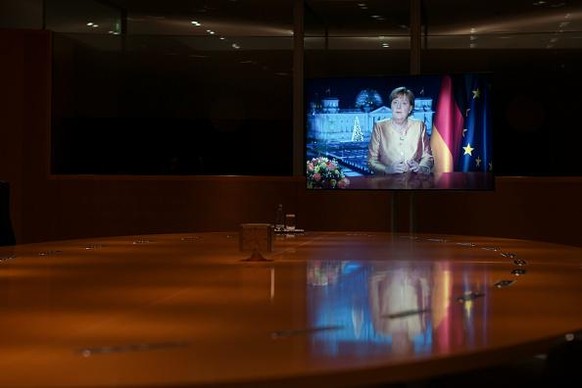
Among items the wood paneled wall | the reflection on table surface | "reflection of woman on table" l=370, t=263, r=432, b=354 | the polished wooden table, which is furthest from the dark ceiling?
"reflection of woman on table" l=370, t=263, r=432, b=354

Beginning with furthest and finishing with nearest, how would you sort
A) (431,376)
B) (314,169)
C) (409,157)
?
1. (314,169)
2. (409,157)
3. (431,376)

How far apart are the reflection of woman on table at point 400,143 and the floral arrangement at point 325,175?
1.02 feet

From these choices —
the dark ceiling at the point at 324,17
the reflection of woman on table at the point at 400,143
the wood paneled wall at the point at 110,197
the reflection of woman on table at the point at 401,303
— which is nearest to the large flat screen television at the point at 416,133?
the reflection of woman on table at the point at 400,143

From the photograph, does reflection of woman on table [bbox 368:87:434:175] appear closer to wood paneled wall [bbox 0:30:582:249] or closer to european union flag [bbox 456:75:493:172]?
european union flag [bbox 456:75:493:172]

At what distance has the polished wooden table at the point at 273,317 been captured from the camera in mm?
1458

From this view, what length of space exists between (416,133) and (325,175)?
0.93m

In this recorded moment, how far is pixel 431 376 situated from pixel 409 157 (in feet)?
19.1

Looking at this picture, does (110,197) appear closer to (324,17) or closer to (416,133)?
(324,17)

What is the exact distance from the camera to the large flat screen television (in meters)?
7.25

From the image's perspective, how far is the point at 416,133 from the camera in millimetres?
7148

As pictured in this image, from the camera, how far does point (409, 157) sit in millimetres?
7230

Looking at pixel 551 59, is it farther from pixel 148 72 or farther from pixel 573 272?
pixel 573 272

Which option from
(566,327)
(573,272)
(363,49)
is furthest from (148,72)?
(566,327)

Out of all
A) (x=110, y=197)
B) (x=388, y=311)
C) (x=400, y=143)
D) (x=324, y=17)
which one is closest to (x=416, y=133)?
(x=400, y=143)
